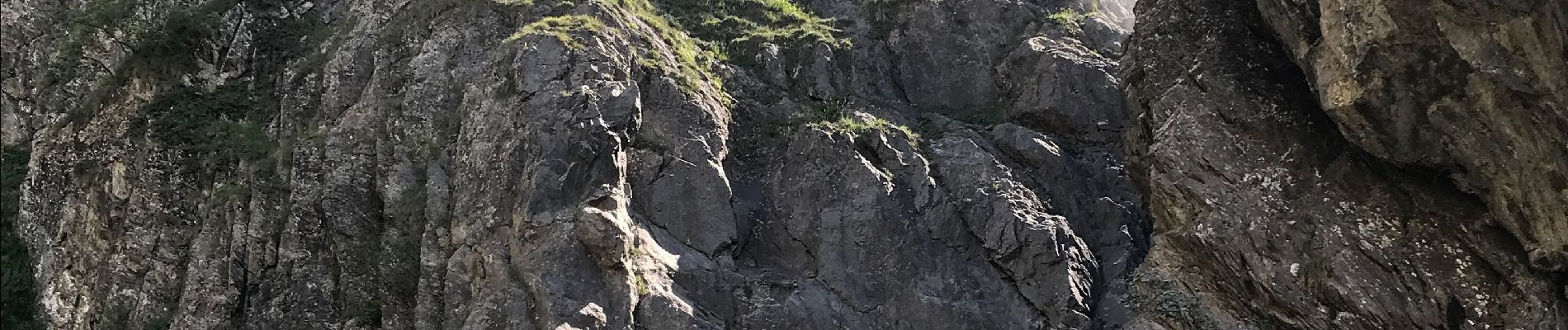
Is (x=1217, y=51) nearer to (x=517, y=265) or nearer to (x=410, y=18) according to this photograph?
(x=517, y=265)

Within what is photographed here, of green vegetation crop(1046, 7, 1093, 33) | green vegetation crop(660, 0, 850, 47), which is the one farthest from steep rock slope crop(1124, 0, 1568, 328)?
green vegetation crop(660, 0, 850, 47)

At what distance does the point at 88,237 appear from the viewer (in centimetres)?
1602

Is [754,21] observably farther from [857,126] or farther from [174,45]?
[174,45]

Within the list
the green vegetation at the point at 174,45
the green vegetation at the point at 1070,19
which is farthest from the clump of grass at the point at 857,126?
the green vegetation at the point at 174,45

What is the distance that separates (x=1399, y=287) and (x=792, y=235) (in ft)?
25.8

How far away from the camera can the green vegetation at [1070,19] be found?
20.8 metres

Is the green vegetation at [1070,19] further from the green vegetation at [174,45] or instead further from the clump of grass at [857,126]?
the green vegetation at [174,45]

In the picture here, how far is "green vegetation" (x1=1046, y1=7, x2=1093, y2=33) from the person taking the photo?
2078 cm

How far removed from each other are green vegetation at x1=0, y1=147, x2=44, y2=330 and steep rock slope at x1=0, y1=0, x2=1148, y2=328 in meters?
0.29

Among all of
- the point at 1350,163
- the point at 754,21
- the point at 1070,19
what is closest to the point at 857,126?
the point at 754,21

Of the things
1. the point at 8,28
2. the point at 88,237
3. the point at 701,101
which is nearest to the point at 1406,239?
the point at 701,101

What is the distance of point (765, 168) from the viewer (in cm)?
1611

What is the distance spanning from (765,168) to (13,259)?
1310cm

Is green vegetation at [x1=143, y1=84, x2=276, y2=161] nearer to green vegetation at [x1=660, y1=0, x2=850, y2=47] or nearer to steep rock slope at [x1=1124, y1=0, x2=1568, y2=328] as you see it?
green vegetation at [x1=660, y1=0, x2=850, y2=47]
